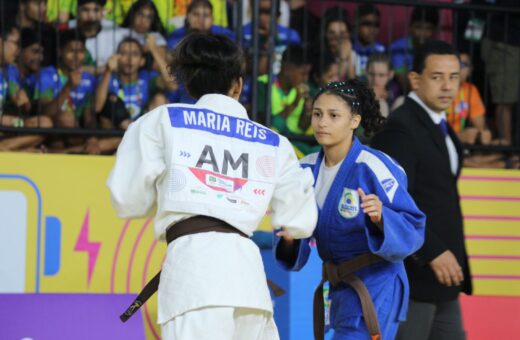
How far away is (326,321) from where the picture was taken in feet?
15.0

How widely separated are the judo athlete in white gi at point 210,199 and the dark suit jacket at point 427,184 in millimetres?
1083

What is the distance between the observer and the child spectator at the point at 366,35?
741cm

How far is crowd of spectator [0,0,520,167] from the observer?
6695 millimetres

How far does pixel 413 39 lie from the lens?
7.64 m

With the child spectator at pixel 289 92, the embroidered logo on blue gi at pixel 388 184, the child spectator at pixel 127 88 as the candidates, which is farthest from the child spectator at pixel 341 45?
the embroidered logo on blue gi at pixel 388 184

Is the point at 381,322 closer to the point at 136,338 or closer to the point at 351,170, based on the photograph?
the point at 351,170

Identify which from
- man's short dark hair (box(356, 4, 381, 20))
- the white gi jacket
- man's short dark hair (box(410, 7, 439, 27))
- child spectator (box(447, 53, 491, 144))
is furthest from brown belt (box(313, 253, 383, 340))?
man's short dark hair (box(410, 7, 439, 27))

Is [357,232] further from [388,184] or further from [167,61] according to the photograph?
[167,61]

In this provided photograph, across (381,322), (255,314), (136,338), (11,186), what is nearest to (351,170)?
(381,322)

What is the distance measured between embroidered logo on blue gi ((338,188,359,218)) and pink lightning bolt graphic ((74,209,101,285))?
7.37ft

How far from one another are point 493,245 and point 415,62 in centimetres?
205

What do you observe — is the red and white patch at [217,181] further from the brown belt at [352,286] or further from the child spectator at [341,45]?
the child spectator at [341,45]

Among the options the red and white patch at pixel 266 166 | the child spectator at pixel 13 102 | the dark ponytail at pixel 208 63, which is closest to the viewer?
the red and white patch at pixel 266 166

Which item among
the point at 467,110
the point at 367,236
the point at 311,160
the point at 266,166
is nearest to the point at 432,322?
the point at 367,236
